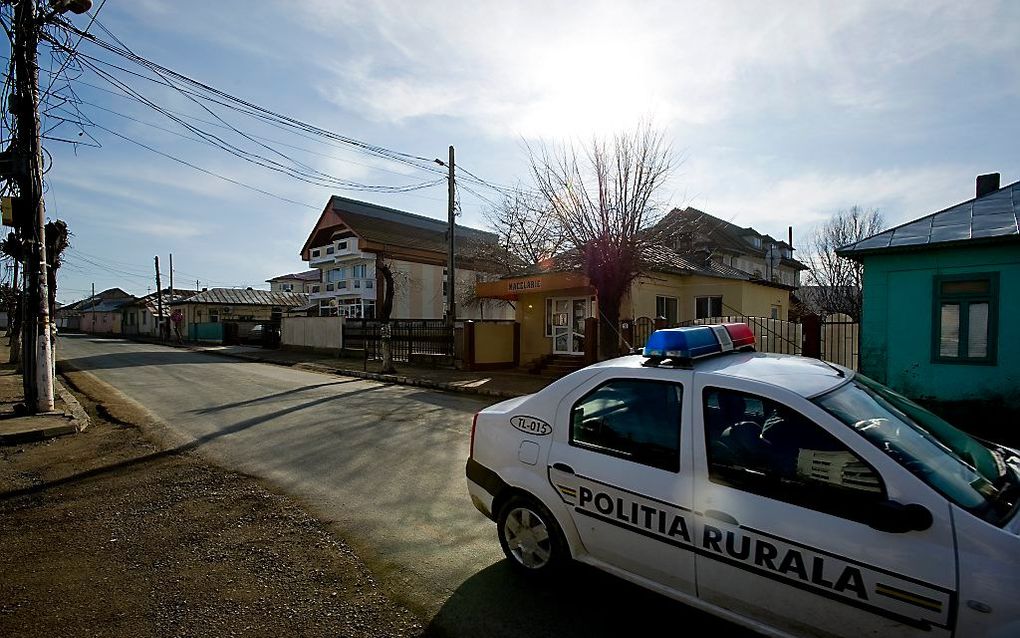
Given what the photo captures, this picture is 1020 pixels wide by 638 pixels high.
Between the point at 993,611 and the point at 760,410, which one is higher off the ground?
the point at 760,410

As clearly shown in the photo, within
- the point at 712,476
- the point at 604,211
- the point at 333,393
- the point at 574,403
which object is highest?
the point at 604,211

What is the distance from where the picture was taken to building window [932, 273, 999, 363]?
28.7 ft

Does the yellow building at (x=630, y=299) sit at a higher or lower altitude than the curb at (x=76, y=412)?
higher

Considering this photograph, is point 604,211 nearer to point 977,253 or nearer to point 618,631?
point 977,253

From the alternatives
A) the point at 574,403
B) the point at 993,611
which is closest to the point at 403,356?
the point at 574,403

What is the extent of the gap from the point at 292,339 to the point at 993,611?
3146 centimetres

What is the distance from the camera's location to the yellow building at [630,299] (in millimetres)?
Result: 16609

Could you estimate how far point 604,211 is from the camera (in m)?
13.7

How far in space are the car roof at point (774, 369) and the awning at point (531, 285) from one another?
11.3m

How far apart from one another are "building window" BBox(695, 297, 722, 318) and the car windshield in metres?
16.1

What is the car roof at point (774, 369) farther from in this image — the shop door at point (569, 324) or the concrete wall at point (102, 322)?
the concrete wall at point (102, 322)

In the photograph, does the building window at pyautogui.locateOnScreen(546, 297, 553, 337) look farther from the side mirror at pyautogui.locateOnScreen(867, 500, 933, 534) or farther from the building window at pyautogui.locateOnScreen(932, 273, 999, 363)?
the side mirror at pyautogui.locateOnScreen(867, 500, 933, 534)


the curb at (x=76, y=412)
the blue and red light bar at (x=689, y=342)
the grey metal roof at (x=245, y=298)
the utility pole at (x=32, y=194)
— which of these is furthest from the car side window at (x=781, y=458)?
the grey metal roof at (x=245, y=298)

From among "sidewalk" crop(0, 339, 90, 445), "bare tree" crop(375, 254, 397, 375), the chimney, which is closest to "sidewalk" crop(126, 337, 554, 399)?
"bare tree" crop(375, 254, 397, 375)
